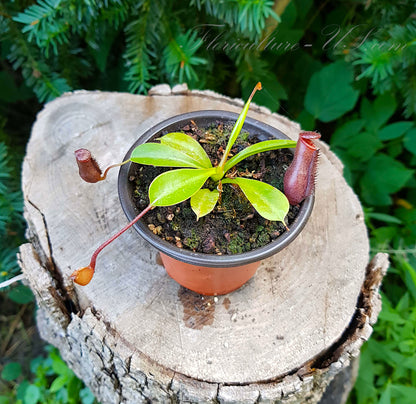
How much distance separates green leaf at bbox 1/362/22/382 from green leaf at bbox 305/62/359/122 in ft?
4.79

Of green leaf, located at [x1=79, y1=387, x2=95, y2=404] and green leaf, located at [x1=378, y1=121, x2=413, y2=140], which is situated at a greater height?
green leaf, located at [x1=378, y1=121, x2=413, y2=140]

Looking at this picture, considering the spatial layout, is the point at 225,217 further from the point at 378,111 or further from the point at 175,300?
the point at 378,111

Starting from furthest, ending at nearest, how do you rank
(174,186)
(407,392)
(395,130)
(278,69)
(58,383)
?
(278,69), (395,130), (58,383), (407,392), (174,186)

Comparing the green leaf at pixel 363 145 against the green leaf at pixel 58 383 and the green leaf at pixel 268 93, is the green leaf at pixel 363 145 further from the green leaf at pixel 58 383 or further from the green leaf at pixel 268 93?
the green leaf at pixel 58 383

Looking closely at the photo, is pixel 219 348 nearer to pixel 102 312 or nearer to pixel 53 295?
pixel 102 312

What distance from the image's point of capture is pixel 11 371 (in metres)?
1.58

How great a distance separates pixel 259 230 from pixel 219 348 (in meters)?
0.30

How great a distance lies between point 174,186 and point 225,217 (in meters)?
0.16

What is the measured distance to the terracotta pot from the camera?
2.66ft

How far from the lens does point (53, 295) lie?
3.41 ft

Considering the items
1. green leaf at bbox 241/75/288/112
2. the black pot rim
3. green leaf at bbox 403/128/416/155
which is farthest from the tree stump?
green leaf at bbox 403/128/416/155

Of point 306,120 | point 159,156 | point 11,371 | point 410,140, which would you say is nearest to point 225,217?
point 159,156

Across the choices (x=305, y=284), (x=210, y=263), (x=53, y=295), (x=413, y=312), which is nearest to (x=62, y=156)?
(x=53, y=295)

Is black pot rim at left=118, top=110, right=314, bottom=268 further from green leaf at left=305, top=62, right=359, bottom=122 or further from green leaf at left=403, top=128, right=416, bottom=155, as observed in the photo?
green leaf at left=403, top=128, right=416, bottom=155
